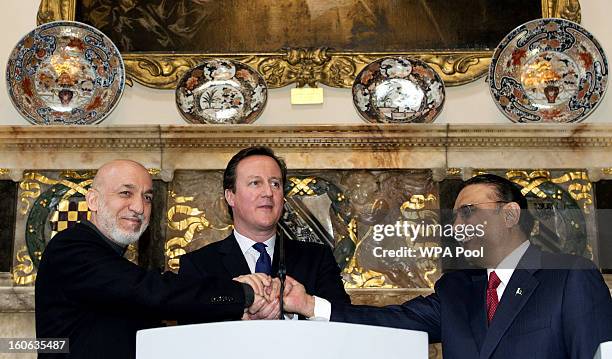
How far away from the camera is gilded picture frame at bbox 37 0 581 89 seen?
5.60 m

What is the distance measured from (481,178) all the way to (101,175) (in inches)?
53.3

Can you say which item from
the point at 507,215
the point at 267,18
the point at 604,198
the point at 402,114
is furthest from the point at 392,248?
the point at 507,215

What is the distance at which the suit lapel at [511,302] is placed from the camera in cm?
329

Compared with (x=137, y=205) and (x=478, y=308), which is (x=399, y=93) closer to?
(x=137, y=205)

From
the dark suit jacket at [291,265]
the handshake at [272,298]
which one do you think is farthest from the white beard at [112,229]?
the handshake at [272,298]

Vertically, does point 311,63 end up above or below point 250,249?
above

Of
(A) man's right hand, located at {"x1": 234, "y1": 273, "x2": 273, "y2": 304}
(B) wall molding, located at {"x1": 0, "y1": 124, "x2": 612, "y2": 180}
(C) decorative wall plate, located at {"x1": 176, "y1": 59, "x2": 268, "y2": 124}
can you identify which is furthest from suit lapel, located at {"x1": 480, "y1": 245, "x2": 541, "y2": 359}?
(C) decorative wall plate, located at {"x1": 176, "y1": 59, "x2": 268, "y2": 124}

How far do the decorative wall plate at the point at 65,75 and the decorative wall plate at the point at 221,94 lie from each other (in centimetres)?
35

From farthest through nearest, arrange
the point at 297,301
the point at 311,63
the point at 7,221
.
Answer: the point at 311,63 → the point at 7,221 → the point at 297,301

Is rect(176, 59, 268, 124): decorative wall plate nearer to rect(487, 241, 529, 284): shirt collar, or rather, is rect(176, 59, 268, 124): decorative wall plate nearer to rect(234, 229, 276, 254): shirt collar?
rect(234, 229, 276, 254): shirt collar

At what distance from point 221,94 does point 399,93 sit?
0.93 metres

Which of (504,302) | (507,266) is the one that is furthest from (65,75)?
(504,302)

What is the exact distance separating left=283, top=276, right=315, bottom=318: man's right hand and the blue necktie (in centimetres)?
28

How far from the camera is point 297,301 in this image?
358cm
